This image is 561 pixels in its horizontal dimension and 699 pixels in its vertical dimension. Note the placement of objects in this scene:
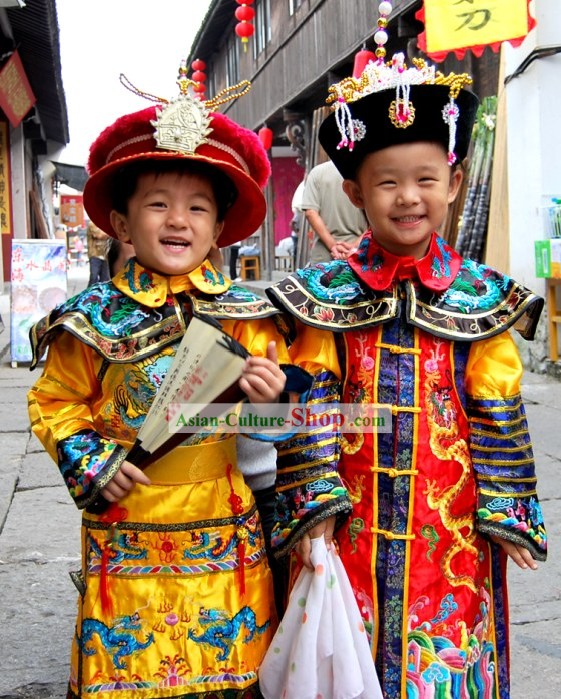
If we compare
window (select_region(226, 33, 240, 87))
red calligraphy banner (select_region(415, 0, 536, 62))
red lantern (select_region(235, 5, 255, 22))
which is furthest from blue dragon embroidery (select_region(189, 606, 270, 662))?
window (select_region(226, 33, 240, 87))

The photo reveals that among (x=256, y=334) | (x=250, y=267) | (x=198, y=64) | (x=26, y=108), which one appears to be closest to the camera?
(x=256, y=334)

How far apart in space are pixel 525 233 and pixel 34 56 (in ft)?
32.8

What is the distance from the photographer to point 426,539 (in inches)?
78.5

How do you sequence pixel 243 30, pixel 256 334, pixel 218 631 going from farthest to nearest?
1. pixel 243 30
2. pixel 256 334
3. pixel 218 631

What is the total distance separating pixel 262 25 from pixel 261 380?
18972 millimetres

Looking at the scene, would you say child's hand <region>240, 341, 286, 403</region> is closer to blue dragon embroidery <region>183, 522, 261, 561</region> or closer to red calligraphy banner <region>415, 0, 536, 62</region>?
blue dragon embroidery <region>183, 522, 261, 561</region>

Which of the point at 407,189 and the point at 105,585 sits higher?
the point at 407,189

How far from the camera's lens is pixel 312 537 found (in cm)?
198

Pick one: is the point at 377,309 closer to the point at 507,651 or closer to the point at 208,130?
the point at 208,130

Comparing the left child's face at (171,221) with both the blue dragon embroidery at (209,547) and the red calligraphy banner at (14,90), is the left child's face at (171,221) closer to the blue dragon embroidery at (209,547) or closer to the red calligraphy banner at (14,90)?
the blue dragon embroidery at (209,547)

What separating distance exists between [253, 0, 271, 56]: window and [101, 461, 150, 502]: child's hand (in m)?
18.1

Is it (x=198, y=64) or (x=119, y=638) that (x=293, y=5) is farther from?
(x=119, y=638)

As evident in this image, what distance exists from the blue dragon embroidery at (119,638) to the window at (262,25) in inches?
714

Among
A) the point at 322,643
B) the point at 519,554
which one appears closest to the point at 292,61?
the point at 519,554
